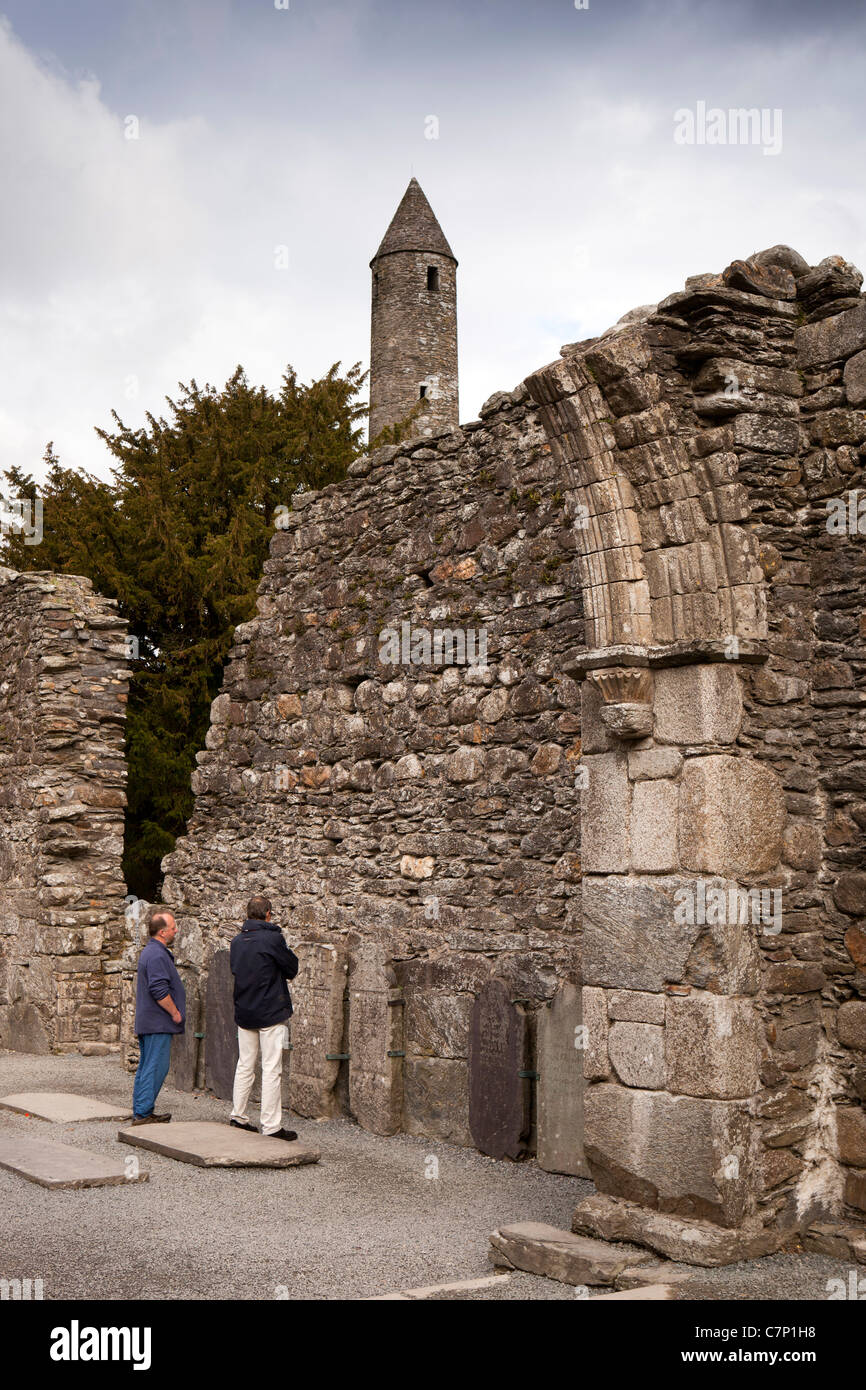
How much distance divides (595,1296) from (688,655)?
2387 mm

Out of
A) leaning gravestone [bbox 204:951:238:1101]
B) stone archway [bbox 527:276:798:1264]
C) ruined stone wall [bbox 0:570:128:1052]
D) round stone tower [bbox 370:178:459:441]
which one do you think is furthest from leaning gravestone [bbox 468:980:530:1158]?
round stone tower [bbox 370:178:459:441]

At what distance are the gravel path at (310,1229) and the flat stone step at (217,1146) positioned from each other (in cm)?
6

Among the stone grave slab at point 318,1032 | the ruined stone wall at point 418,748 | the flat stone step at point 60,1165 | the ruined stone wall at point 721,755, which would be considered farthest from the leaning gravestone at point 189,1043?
the ruined stone wall at point 721,755

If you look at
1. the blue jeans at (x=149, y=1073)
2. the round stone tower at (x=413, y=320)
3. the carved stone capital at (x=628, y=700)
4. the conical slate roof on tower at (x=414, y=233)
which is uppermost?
the conical slate roof on tower at (x=414, y=233)

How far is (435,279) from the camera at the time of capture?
35812 millimetres

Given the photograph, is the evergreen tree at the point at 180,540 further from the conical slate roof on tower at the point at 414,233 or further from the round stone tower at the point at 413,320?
the conical slate roof on tower at the point at 414,233

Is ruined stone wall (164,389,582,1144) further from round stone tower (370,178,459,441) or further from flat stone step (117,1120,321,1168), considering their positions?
round stone tower (370,178,459,441)

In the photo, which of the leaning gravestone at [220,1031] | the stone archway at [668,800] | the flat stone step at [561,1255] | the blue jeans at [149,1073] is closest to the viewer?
the flat stone step at [561,1255]

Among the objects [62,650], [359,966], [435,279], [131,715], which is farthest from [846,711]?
[435,279]

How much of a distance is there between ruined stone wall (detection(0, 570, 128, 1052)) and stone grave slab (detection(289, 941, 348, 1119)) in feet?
13.1

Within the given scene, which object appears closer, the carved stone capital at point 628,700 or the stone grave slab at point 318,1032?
the carved stone capital at point 628,700

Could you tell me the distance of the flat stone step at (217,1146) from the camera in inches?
274

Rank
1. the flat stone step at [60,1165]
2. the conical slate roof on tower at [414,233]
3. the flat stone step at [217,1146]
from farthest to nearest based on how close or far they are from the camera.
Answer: the conical slate roof on tower at [414,233]
the flat stone step at [217,1146]
the flat stone step at [60,1165]

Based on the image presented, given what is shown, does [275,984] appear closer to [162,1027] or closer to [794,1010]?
[162,1027]
